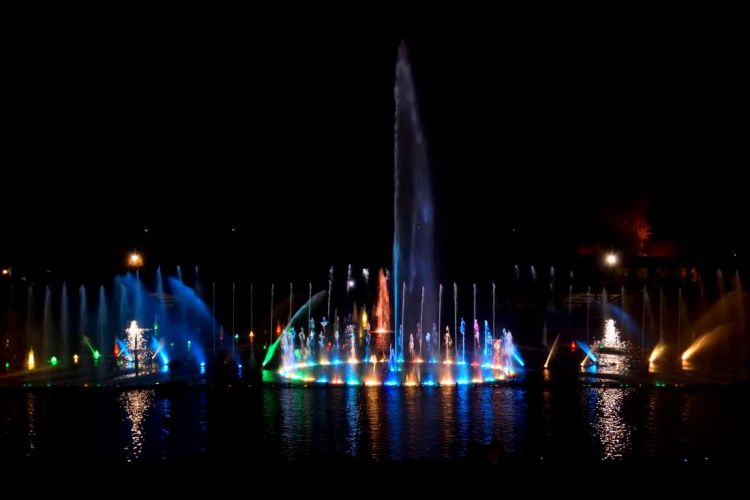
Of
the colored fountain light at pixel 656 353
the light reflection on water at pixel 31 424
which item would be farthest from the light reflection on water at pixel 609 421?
the light reflection on water at pixel 31 424

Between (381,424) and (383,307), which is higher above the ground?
(383,307)

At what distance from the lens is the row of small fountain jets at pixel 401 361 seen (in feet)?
72.7

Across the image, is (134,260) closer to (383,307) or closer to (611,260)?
(383,307)

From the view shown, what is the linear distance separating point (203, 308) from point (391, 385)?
2989 cm

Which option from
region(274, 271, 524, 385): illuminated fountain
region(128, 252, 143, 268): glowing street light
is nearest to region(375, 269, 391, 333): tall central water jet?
region(274, 271, 524, 385): illuminated fountain

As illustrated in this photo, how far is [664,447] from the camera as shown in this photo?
530 inches

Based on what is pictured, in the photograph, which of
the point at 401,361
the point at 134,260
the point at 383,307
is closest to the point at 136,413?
the point at 401,361

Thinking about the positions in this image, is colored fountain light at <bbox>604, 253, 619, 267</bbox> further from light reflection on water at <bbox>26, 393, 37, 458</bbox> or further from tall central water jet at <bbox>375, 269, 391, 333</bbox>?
light reflection on water at <bbox>26, 393, 37, 458</bbox>

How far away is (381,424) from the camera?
15.4m

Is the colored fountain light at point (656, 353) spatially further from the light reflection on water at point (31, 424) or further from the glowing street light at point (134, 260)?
the glowing street light at point (134, 260)

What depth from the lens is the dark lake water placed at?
1304cm

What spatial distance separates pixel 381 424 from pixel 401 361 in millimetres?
12050

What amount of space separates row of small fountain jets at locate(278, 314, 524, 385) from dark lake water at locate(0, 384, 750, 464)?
7.56ft

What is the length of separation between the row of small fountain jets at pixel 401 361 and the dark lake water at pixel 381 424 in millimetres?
2305
